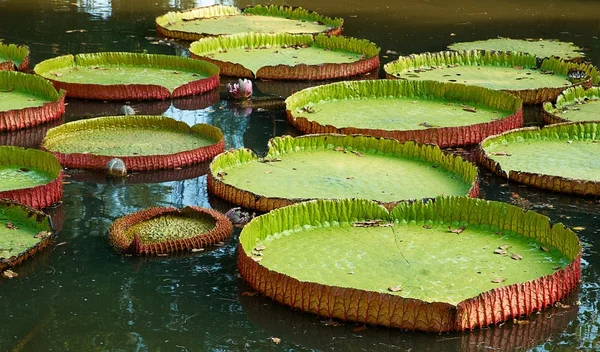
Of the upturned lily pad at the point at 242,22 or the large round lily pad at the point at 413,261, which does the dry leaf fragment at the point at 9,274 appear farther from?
the upturned lily pad at the point at 242,22

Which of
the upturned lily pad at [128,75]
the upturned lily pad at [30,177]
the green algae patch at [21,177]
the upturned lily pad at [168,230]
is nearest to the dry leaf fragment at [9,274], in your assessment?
the upturned lily pad at [168,230]

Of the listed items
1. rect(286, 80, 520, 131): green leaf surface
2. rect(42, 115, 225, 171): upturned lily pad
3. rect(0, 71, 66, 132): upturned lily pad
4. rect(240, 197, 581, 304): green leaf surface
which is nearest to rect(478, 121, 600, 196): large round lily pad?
rect(286, 80, 520, 131): green leaf surface

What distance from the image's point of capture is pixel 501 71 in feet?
33.8

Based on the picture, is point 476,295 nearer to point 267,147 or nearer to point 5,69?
point 267,147

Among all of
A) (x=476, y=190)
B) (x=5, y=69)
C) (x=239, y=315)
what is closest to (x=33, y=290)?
(x=239, y=315)

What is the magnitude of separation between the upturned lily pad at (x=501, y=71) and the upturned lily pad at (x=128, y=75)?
6.04 ft

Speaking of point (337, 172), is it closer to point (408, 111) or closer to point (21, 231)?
point (408, 111)

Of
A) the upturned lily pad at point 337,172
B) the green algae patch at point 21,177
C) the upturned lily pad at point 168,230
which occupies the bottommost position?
the upturned lily pad at point 168,230

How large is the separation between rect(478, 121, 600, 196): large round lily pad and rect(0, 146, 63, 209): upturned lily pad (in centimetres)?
298

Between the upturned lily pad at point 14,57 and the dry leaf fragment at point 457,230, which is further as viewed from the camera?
the upturned lily pad at point 14,57

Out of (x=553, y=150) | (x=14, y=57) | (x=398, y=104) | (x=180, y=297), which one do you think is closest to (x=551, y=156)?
(x=553, y=150)

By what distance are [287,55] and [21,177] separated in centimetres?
479

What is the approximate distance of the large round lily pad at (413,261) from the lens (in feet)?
16.0

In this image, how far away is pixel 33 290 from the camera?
538 cm
